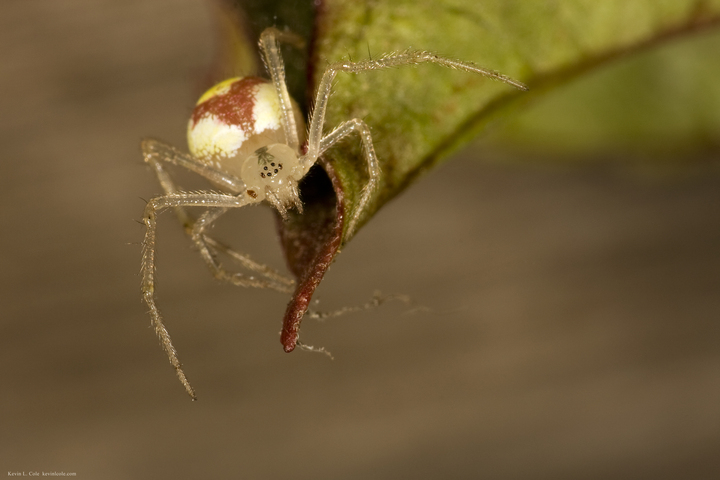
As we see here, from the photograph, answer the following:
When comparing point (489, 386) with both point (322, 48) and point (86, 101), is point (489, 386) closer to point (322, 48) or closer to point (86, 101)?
point (322, 48)

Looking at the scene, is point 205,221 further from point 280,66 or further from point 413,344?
point 413,344

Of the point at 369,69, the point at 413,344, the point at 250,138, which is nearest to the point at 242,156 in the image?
the point at 250,138

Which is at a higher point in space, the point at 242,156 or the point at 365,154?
the point at 242,156

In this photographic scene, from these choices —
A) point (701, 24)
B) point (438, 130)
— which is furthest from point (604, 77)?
point (438, 130)

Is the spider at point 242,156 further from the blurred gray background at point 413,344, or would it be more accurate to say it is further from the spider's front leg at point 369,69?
the blurred gray background at point 413,344

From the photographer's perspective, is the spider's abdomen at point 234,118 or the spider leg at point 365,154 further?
the spider's abdomen at point 234,118

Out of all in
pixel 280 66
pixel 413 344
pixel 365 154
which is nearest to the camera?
pixel 365 154

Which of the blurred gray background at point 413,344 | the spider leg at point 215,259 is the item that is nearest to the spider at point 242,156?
the spider leg at point 215,259
